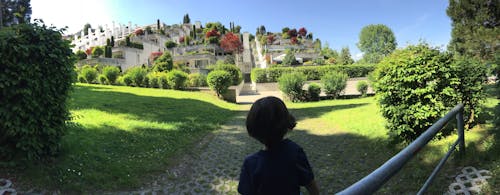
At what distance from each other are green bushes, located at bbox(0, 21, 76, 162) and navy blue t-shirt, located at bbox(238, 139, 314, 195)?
4104 mm

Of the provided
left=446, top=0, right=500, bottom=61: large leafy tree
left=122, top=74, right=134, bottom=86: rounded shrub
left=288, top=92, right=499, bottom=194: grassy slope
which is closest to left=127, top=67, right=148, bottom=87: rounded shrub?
left=122, top=74, right=134, bottom=86: rounded shrub

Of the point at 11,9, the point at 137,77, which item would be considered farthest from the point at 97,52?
the point at 137,77

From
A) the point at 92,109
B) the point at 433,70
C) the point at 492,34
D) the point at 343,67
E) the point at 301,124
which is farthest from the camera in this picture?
the point at 343,67

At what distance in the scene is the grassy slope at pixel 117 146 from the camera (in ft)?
14.3

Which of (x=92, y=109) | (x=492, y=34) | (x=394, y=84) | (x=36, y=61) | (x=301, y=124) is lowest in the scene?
(x=301, y=124)

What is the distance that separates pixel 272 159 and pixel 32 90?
432 cm

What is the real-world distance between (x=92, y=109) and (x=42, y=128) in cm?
488

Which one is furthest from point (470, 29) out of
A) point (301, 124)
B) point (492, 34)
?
point (301, 124)

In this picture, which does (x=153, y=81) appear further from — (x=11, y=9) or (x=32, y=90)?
(x=11, y=9)

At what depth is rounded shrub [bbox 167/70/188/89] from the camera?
804 inches

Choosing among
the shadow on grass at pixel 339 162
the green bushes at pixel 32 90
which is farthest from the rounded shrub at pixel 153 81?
the green bushes at pixel 32 90

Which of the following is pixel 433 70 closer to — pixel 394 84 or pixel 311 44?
pixel 394 84

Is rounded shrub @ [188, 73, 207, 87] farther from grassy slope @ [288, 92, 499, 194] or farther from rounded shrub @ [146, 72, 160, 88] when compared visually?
grassy slope @ [288, 92, 499, 194]

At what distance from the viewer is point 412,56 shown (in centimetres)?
550
